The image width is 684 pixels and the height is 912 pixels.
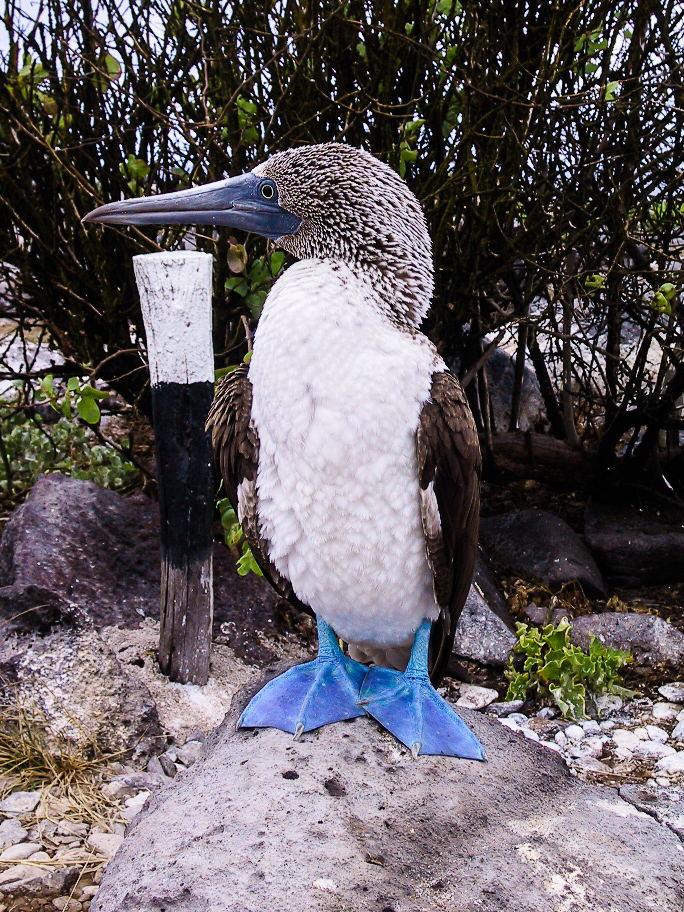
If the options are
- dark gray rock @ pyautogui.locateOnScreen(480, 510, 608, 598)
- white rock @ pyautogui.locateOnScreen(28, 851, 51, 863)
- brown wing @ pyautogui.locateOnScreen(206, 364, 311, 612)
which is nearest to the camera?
brown wing @ pyautogui.locateOnScreen(206, 364, 311, 612)

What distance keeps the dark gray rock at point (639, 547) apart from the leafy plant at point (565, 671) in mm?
1081

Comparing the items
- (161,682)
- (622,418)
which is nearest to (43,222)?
(161,682)

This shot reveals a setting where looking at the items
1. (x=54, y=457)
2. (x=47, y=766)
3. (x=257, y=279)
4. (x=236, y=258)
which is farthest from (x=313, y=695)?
(x=54, y=457)

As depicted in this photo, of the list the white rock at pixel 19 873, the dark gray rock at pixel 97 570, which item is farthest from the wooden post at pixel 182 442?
the white rock at pixel 19 873

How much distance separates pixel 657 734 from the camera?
3.63 m

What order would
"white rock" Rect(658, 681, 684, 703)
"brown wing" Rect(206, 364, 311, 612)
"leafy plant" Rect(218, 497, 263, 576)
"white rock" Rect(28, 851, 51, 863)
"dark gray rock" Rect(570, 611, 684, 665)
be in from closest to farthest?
"brown wing" Rect(206, 364, 311, 612), "white rock" Rect(28, 851, 51, 863), "leafy plant" Rect(218, 497, 263, 576), "white rock" Rect(658, 681, 684, 703), "dark gray rock" Rect(570, 611, 684, 665)

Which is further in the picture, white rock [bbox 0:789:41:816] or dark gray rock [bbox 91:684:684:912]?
white rock [bbox 0:789:41:816]

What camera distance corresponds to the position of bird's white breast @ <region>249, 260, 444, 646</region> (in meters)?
2.10

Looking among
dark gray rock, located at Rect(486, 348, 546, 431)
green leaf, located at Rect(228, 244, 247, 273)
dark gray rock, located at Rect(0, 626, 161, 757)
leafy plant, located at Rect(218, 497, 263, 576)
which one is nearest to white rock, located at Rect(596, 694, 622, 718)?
leafy plant, located at Rect(218, 497, 263, 576)

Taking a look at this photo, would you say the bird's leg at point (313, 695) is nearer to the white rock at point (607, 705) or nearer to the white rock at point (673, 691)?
the white rock at point (607, 705)

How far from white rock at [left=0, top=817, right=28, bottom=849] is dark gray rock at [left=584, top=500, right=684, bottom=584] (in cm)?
332

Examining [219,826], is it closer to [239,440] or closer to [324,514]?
[324,514]

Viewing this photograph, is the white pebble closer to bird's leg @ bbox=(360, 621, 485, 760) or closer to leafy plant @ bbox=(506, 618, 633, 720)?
leafy plant @ bbox=(506, 618, 633, 720)

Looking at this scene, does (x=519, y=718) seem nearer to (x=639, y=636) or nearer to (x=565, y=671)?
(x=565, y=671)
